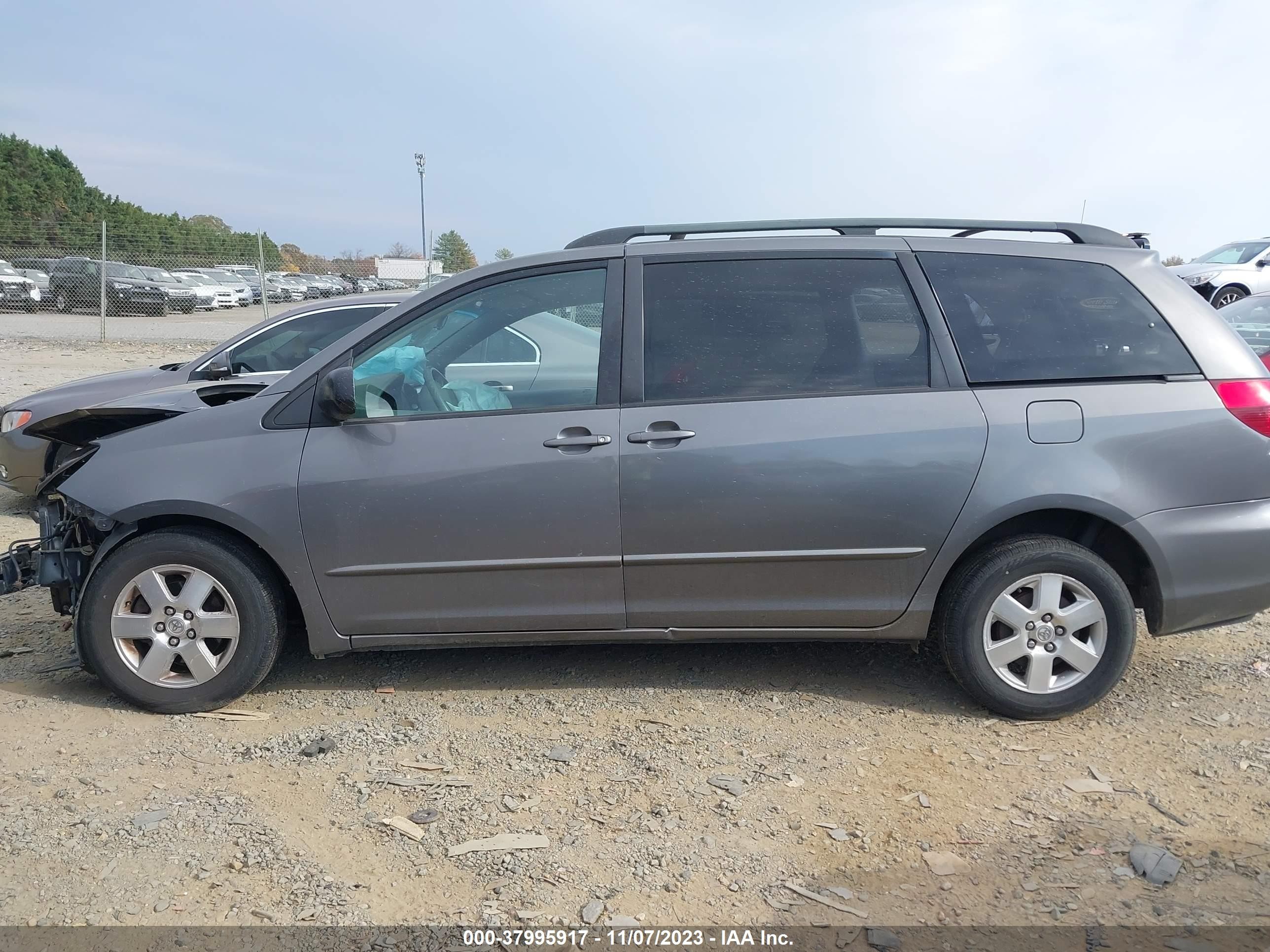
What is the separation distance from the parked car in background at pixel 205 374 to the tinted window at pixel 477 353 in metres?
2.33

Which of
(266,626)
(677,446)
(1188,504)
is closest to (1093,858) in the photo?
(1188,504)

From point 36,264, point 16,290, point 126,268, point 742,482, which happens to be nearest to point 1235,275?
point 742,482

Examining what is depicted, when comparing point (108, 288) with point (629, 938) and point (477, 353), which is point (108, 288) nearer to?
point (477, 353)

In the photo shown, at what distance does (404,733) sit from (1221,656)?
11.8 ft

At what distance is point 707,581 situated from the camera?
3791 millimetres

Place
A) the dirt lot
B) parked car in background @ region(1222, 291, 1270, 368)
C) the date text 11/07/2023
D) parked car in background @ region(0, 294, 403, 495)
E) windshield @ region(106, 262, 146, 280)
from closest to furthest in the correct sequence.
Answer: the date text 11/07/2023 → the dirt lot → parked car in background @ region(0, 294, 403, 495) → parked car in background @ region(1222, 291, 1270, 368) → windshield @ region(106, 262, 146, 280)

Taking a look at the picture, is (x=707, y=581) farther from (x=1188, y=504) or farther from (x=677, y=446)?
(x=1188, y=504)

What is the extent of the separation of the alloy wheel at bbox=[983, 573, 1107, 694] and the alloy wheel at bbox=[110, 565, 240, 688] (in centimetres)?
294

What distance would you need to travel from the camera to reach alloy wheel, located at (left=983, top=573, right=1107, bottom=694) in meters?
3.72

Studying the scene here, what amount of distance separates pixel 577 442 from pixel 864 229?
1553 millimetres

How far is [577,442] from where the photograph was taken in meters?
3.72

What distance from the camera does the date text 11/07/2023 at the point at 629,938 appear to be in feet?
8.44

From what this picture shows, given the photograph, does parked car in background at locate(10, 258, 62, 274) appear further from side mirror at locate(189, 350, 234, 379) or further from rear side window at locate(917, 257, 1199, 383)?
rear side window at locate(917, 257, 1199, 383)

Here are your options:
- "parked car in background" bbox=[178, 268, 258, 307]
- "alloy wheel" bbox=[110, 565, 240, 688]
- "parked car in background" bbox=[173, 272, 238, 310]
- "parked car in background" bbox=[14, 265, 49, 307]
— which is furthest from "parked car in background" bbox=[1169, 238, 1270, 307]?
"parked car in background" bbox=[178, 268, 258, 307]
